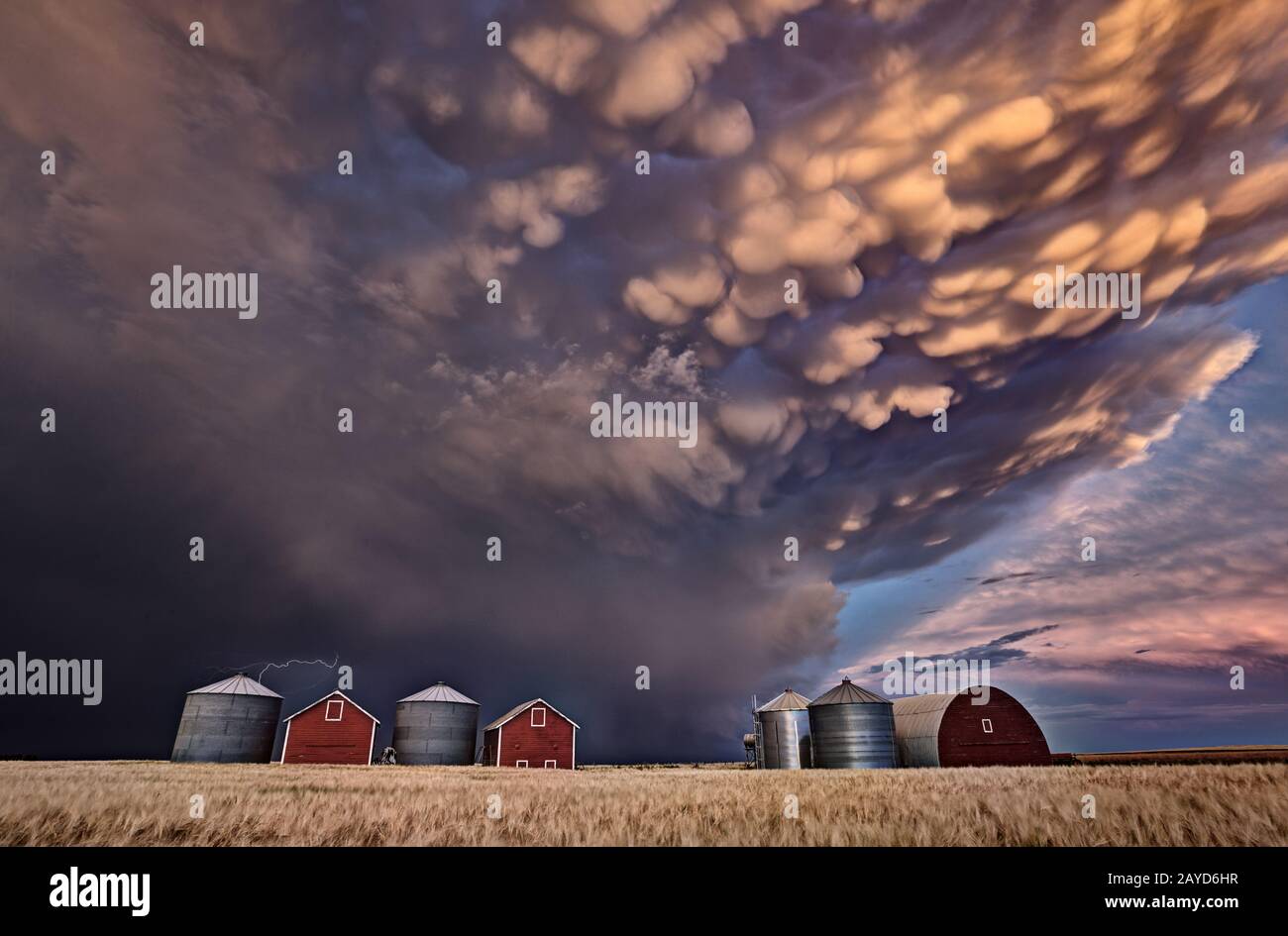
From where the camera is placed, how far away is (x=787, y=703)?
55.5 meters

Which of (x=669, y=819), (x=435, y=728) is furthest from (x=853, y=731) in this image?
(x=669, y=819)

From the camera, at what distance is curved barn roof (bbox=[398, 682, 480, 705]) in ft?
201

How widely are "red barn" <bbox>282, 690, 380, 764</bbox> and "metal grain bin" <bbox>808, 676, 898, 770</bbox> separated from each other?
39998 millimetres

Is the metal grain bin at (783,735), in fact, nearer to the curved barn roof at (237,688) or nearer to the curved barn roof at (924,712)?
the curved barn roof at (924,712)

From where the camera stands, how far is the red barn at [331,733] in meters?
55.4

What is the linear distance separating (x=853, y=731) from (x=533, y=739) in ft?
94.9

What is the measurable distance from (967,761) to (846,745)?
8.11m

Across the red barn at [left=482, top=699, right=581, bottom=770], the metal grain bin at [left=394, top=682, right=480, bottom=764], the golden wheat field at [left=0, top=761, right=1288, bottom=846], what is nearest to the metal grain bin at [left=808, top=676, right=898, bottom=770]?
the red barn at [left=482, top=699, right=581, bottom=770]

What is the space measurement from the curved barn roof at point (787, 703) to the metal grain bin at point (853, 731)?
19.5ft

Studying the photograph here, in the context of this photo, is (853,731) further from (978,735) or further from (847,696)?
(978,735)
